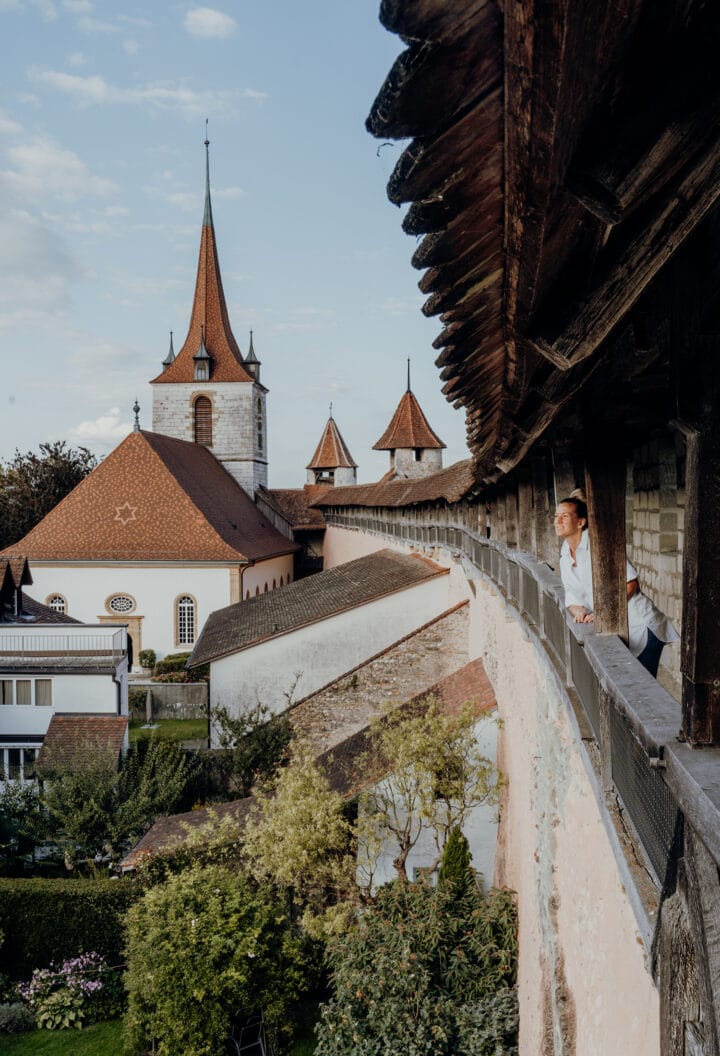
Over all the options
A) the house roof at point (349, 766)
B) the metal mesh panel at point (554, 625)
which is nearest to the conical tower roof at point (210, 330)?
the house roof at point (349, 766)

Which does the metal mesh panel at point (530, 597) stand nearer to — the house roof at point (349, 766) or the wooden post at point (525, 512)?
the wooden post at point (525, 512)

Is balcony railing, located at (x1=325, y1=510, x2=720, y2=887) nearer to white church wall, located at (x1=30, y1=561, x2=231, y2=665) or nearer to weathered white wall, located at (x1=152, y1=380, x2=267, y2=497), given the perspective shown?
white church wall, located at (x1=30, y1=561, x2=231, y2=665)

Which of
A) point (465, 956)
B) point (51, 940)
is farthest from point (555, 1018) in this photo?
point (51, 940)

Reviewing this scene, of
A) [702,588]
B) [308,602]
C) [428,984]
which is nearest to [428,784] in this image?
[428,984]

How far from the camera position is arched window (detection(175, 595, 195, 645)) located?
30.6m

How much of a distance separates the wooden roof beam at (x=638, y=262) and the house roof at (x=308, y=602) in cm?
1708

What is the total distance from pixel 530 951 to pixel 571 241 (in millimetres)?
7600

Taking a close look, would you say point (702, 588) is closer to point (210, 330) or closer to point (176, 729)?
point (176, 729)

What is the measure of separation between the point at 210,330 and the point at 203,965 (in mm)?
38653

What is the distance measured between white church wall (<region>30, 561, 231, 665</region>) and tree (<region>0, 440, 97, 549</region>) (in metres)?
14.1

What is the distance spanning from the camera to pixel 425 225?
1.71 meters

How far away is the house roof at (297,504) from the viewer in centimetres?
4424

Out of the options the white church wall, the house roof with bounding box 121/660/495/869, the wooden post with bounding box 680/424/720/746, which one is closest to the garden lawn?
the house roof with bounding box 121/660/495/869

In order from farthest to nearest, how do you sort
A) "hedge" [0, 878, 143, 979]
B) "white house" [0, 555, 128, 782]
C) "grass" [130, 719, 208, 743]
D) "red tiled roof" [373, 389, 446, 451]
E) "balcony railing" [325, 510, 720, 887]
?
1. "red tiled roof" [373, 389, 446, 451]
2. "grass" [130, 719, 208, 743]
3. "white house" [0, 555, 128, 782]
4. "hedge" [0, 878, 143, 979]
5. "balcony railing" [325, 510, 720, 887]
